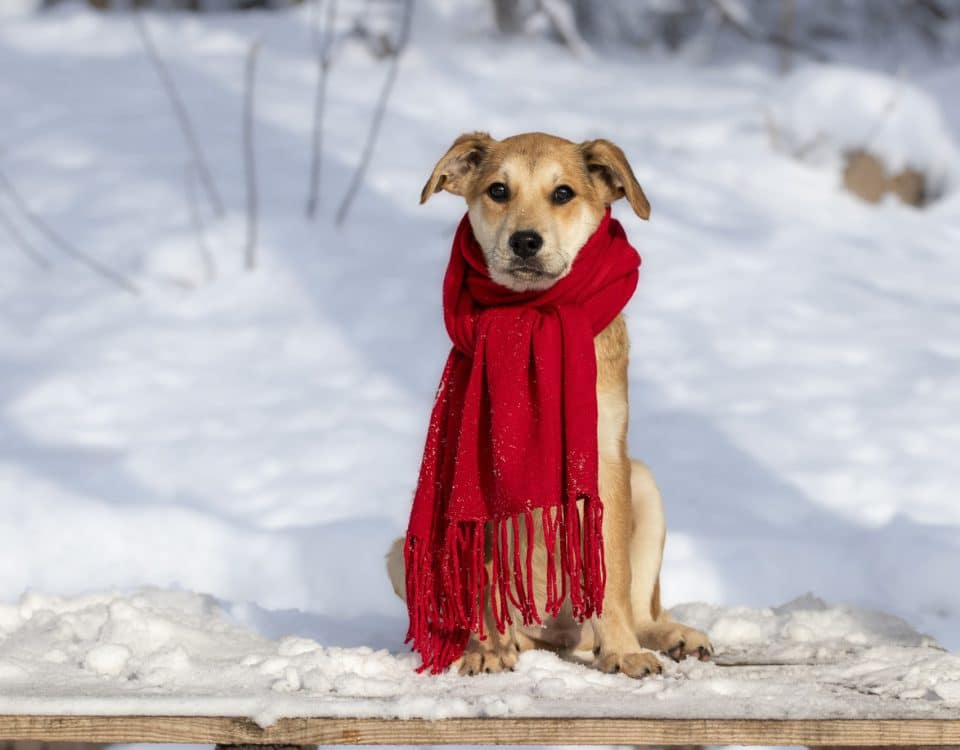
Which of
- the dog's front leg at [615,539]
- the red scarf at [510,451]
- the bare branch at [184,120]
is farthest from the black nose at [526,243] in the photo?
the bare branch at [184,120]

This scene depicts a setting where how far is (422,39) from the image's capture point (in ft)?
40.5

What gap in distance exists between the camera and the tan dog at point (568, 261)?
11.0ft

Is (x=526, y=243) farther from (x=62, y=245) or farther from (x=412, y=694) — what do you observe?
(x=62, y=245)

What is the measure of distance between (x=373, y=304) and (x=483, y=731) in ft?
16.4

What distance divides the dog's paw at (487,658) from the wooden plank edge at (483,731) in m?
0.51

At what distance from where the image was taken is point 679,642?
3580mm

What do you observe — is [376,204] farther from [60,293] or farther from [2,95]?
[2,95]

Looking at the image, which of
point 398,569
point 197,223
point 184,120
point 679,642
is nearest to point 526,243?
point 398,569

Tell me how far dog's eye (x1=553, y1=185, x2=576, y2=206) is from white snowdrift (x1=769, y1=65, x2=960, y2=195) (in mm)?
6163

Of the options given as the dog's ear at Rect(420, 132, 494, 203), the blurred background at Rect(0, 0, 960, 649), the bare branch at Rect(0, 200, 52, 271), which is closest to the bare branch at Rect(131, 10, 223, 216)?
the blurred background at Rect(0, 0, 960, 649)

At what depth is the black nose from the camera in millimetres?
3295

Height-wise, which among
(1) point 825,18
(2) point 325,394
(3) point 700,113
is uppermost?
(1) point 825,18

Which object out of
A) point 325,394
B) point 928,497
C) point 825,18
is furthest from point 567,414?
point 825,18

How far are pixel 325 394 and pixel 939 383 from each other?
3254 mm
